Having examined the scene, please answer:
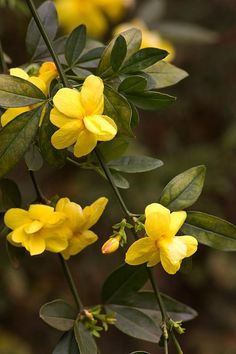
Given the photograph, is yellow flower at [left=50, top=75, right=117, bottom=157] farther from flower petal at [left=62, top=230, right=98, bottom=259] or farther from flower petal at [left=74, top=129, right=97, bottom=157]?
flower petal at [left=62, top=230, right=98, bottom=259]

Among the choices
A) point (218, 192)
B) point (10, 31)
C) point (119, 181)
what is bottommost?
point (218, 192)

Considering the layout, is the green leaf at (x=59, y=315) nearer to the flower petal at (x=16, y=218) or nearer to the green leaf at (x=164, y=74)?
the flower petal at (x=16, y=218)

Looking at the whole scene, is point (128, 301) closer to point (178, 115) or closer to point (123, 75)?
point (123, 75)

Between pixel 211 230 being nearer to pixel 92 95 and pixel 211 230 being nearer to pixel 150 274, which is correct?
pixel 150 274

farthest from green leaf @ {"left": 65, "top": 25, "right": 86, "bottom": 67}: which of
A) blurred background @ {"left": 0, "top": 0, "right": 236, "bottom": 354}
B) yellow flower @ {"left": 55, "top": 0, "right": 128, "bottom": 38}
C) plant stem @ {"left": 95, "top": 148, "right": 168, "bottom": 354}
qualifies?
blurred background @ {"left": 0, "top": 0, "right": 236, "bottom": 354}

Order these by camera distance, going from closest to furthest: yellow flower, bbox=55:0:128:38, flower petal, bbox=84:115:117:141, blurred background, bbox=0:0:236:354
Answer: flower petal, bbox=84:115:117:141, yellow flower, bbox=55:0:128:38, blurred background, bbox=0:0:236:354

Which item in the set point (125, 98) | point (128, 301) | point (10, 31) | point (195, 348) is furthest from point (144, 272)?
point (195, 348)

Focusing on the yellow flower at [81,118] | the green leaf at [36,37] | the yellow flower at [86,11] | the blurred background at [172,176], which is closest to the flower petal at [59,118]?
the yellow flower at [81,118]
